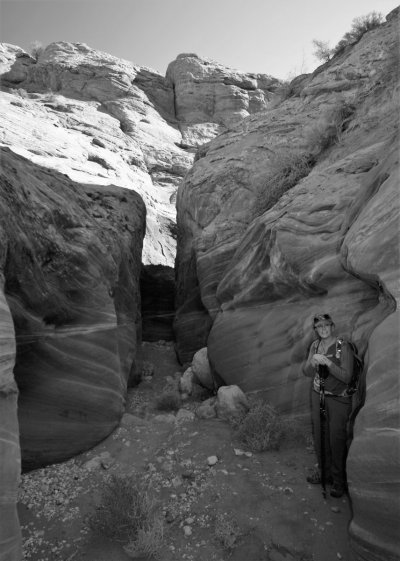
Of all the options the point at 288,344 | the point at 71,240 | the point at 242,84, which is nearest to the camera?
the point at 288,344

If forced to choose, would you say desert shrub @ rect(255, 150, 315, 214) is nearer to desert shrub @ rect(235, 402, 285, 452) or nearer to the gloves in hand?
desert shrub @ rect(235, 402, 285, 452)

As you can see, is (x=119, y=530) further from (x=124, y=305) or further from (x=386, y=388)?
(x=124, y=305)

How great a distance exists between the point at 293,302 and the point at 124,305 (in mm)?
5163

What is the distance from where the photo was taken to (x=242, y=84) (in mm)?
50281

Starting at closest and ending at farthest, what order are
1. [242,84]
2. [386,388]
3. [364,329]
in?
[386,388] → [364,329] → [242,84]

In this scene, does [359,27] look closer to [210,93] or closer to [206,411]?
[206,411]

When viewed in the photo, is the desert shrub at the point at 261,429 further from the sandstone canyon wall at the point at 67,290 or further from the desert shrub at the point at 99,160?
the desert shrub at the point at 99,160

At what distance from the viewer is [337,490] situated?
5020 millimetres

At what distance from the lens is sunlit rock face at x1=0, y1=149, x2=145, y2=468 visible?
260 inches

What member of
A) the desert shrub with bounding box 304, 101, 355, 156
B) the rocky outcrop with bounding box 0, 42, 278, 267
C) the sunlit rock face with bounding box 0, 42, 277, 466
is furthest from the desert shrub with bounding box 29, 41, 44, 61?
the desert shrub with bounding box 304, 101, 355, 156

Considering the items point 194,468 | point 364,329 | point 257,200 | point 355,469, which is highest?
point 257,200

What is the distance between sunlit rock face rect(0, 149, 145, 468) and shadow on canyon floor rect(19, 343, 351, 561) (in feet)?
1.76

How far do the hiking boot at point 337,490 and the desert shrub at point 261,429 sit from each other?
1.41 metres

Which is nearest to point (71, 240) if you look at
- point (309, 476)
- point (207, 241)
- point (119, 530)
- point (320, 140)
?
point (207, 241)
